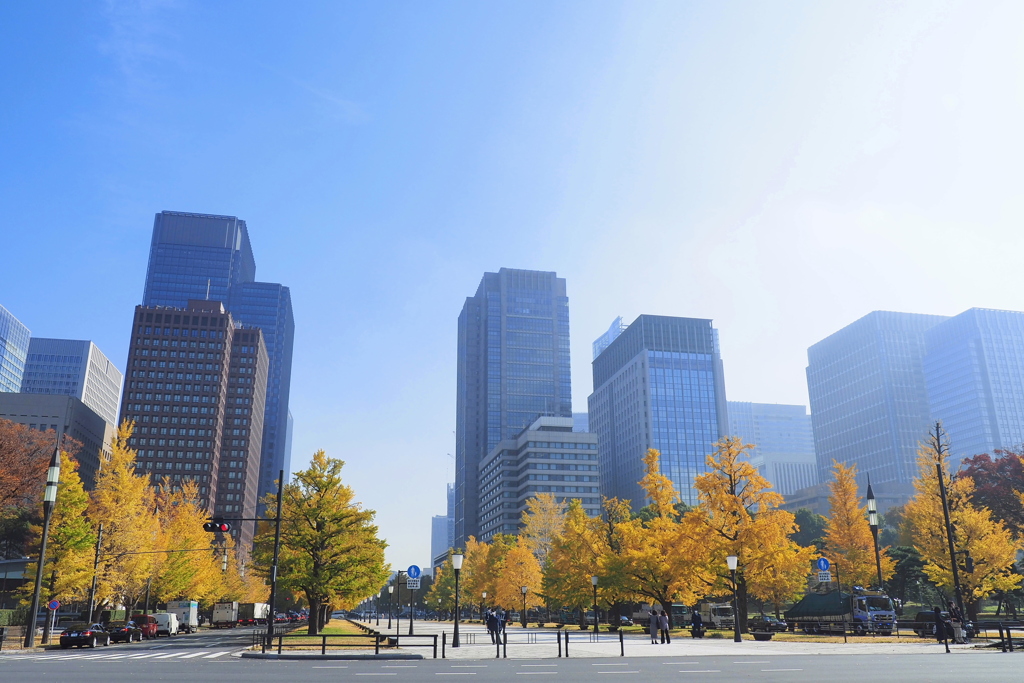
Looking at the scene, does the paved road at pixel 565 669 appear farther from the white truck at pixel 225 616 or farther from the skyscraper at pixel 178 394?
the skyscraper at pixel 178 394

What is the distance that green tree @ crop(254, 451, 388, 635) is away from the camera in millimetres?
45094

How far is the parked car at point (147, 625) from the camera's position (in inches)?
2031

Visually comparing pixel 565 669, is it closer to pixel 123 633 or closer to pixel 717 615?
pixel 123 633

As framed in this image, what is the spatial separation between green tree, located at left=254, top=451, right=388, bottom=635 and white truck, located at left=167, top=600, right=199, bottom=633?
26411 millimetres

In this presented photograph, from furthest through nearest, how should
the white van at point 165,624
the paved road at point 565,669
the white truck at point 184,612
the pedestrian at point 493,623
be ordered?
the white truck at point 184,612 < the white van at point 165,624 < the pedestrian at point 493,623 < the paved road at point 565,669

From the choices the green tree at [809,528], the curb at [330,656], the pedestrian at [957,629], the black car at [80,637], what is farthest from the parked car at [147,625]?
the green tree at [809,528]

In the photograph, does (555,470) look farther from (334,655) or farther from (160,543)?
(334,655)

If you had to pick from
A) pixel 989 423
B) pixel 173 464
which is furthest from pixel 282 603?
pixel 989 423

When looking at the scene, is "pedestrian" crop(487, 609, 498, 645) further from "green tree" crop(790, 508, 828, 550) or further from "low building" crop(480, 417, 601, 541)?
"low building" crop(480, 417, 601, 541)

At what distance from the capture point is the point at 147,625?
52.4 metres

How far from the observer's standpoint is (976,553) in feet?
166

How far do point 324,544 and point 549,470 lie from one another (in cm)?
12635

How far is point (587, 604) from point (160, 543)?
39.2 m

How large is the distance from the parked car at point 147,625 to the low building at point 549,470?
114 meters
